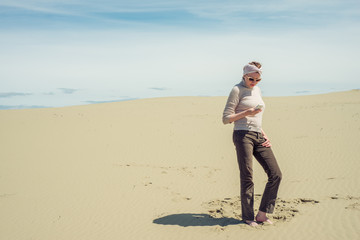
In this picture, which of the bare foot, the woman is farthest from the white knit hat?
the bare foot

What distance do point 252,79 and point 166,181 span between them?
476 centimetres

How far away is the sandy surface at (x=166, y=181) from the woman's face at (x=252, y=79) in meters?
2.07

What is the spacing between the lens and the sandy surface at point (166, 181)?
18.9 ft

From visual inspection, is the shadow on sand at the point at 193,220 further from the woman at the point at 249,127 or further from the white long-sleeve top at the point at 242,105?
the white long-sleeve top at the point at 242,105

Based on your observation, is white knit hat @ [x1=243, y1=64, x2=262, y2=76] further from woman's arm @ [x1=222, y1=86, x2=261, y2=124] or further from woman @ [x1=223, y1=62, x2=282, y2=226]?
woman's arm @ [x1=222, y1=86, x2=261, y2=124]

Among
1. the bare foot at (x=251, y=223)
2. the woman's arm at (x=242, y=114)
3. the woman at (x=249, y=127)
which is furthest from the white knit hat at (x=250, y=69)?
the bare foot at (x=251, y=223)

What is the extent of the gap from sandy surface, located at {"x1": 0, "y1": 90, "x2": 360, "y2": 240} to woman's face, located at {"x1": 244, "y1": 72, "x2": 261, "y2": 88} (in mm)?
2067

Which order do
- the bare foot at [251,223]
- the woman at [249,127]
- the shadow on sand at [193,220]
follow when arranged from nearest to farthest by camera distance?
the woman at [249,127], the bare foot at [251,223], the shadow on sand at [193,220]

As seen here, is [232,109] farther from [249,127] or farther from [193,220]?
[193,220]

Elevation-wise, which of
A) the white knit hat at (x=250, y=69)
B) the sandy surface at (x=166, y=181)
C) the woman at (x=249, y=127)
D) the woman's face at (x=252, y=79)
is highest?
the white knit hat at (x=250, y=69)

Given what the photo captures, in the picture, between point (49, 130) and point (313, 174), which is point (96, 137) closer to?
point (49, 130)

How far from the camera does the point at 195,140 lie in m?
14.2

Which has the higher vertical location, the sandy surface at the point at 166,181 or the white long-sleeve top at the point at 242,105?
the white long-sleeve top at the point at 242,105

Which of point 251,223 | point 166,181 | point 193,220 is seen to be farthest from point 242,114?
point 166,181
